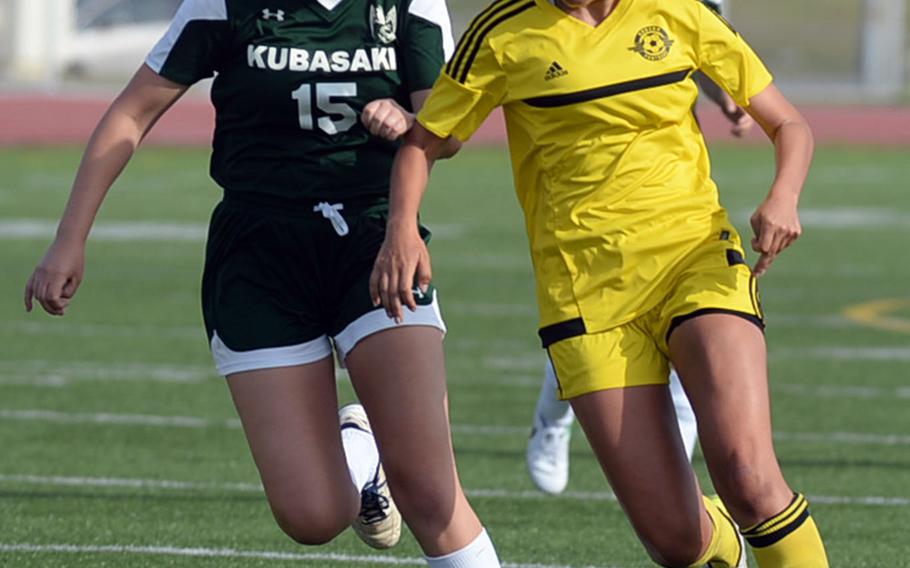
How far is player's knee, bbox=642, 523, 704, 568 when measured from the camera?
16.6ft

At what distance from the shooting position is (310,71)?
17.0 feet

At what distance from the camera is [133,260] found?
53.4ft

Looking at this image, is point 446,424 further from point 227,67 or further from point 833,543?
point 833,543

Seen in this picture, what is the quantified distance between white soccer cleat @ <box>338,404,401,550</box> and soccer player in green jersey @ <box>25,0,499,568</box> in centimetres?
43

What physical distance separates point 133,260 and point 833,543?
10.3m

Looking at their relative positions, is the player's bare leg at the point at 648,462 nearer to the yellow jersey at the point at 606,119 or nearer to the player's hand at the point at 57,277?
the yellow jersey at the point at 606,119

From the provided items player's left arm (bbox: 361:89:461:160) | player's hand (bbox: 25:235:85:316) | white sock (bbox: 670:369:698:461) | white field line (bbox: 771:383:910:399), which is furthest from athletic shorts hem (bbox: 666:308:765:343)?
white field line (bbox: 771:383:910:399)

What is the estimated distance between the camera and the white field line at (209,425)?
889 centimetres

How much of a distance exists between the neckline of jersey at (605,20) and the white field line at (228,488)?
296 cm

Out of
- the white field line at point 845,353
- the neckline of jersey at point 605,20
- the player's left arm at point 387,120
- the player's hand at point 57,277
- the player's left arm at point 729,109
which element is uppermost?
the neckline of jersey at point 605,20

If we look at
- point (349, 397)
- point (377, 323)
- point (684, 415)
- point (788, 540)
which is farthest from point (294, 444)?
point (349, 397)

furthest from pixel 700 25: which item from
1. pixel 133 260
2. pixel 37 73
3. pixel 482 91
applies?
pixel 37 73

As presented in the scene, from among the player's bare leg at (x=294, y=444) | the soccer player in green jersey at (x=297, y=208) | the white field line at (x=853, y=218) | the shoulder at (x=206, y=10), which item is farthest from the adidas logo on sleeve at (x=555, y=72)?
the white field line at (x=853, y=218)

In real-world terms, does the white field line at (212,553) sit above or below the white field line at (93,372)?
above
